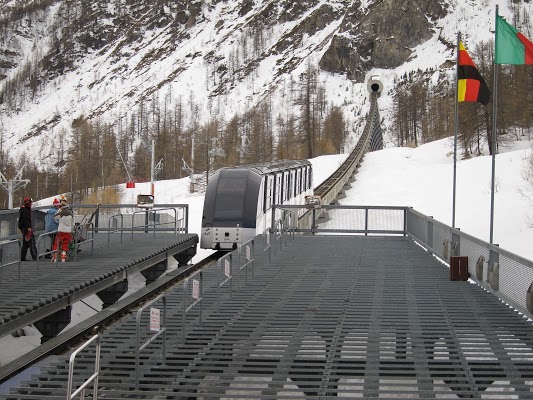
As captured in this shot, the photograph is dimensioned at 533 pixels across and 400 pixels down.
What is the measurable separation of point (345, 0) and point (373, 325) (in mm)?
183117

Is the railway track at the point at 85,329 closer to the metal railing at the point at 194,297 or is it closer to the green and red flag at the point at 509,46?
the metal railing at the point at 194,297

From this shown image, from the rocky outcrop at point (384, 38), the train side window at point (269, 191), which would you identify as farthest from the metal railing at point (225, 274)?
the rocky outcrop at point (384, 38)

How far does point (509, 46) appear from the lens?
17.3 meters

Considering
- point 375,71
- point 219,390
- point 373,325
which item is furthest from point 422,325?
point 375,71

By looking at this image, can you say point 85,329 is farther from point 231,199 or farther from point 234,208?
point 231,199

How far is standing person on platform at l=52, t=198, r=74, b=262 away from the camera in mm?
15773

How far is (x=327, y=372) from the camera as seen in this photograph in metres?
8.05

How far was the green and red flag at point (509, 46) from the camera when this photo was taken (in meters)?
17.0

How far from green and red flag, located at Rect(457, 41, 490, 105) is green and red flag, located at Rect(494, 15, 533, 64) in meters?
2.83

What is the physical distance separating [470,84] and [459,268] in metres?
7.81

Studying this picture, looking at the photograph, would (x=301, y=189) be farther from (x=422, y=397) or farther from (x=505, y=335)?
(x=422, y=397)

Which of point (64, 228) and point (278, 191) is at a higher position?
point (278, 191)

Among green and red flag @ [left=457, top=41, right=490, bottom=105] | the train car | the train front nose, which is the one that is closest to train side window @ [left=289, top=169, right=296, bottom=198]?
the train car

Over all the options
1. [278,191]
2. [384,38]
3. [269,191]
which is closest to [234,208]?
[269,191]
